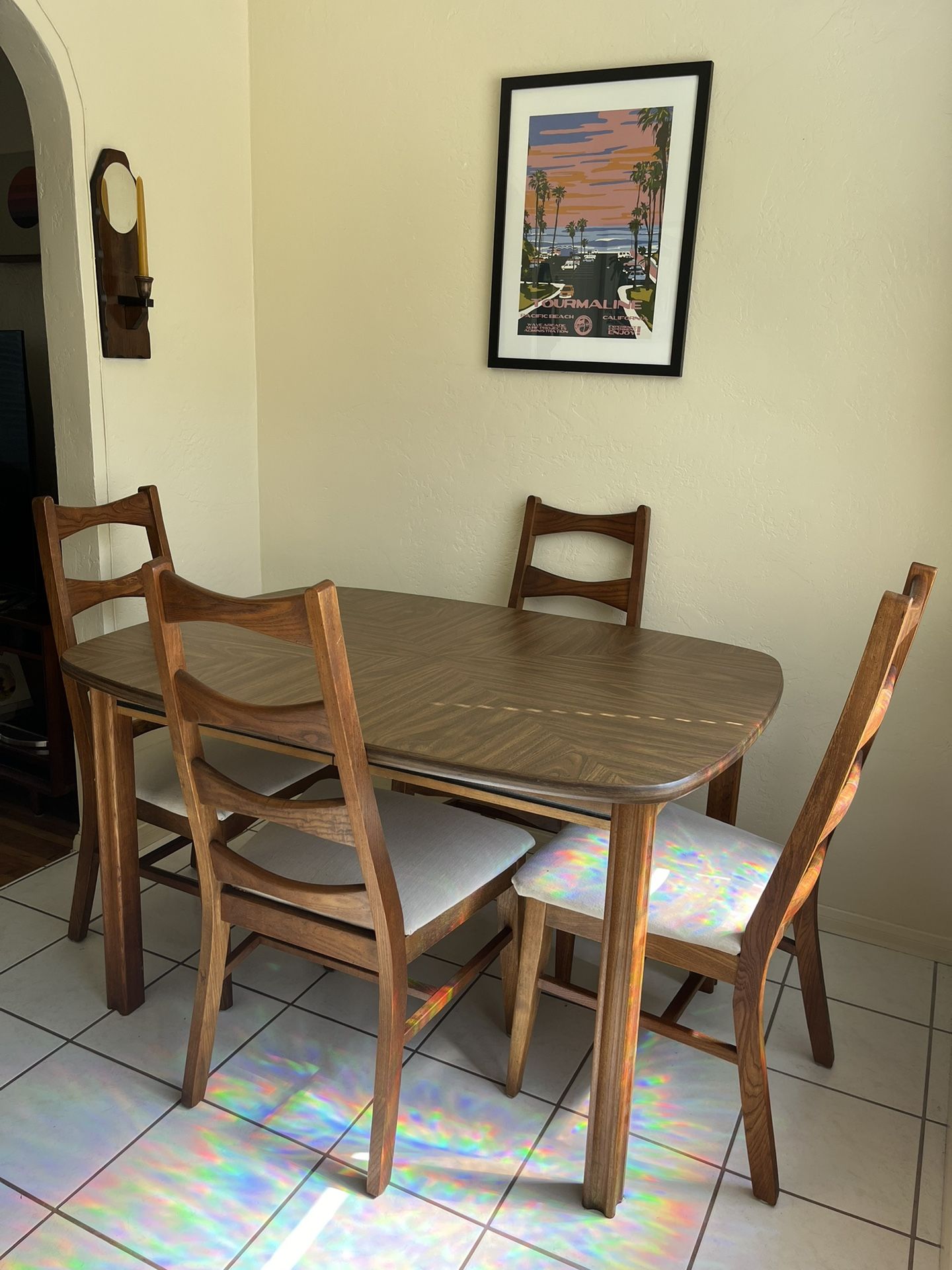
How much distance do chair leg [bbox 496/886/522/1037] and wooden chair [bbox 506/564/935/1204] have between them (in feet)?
0.28

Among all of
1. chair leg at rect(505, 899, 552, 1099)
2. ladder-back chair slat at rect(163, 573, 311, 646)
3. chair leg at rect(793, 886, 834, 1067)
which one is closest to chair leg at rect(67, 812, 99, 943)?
ladder-back chair slat at rect(163, 573, 311, 646)

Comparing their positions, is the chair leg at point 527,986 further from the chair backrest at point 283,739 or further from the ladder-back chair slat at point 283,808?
the ladder-back chair slat at point 283,808

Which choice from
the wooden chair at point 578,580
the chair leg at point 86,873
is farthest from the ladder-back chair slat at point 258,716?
the wooden chair at point 578,580

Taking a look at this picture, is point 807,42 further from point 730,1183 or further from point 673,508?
point 730,1183

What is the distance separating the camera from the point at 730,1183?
5.74 ft

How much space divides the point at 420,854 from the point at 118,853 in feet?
2.26

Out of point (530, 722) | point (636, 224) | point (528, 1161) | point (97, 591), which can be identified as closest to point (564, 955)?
point (528, 1161)

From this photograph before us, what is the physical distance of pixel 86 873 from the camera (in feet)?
7.64

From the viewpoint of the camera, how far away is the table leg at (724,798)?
226 centimetres

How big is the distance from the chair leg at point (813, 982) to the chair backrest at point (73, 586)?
1614mm

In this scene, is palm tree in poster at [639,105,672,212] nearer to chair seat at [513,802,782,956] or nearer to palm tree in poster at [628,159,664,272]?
palm tree in poster at [628,159,664,272]

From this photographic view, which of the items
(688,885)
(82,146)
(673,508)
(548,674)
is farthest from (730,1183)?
(82,146)

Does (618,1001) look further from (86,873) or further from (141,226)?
(141,226)

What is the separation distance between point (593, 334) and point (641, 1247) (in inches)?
81.2
